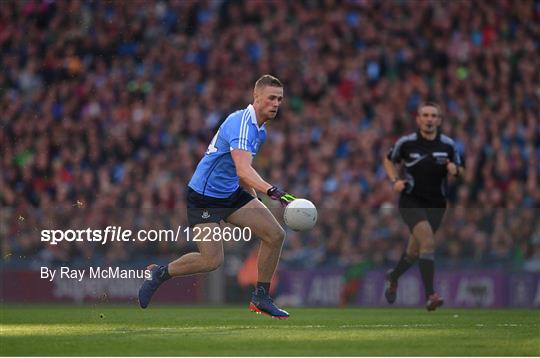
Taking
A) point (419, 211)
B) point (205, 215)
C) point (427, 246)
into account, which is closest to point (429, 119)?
point (419, 211)

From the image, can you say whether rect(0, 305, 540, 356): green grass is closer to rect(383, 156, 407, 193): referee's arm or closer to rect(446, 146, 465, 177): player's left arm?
rect(383, 156, 407, 193): referee's arm

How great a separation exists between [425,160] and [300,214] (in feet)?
15.0

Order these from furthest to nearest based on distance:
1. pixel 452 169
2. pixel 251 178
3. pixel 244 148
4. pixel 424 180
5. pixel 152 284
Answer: pixel 424 180 → pixel 452 169 → pixel 152 284 → pixel 244 148 → pixel 251 178

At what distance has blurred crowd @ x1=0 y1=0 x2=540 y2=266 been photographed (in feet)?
75.7

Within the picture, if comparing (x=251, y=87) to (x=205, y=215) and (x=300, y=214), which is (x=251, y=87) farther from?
(x=300, y=214)

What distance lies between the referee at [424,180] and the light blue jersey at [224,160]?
378cm

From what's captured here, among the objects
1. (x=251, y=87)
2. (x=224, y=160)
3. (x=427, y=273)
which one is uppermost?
(x=251, y=87)

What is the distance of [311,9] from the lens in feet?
89.0

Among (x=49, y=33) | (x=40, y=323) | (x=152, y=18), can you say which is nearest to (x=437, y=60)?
(x=152, y=18)

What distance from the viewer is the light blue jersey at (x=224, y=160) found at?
41.3 feet

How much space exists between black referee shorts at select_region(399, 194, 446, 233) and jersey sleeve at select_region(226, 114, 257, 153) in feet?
14.2

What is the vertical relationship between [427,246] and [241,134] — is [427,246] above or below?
below

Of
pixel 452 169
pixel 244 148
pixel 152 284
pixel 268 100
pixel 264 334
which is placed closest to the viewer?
pixel 264 334

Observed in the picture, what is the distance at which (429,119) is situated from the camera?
644 inches
